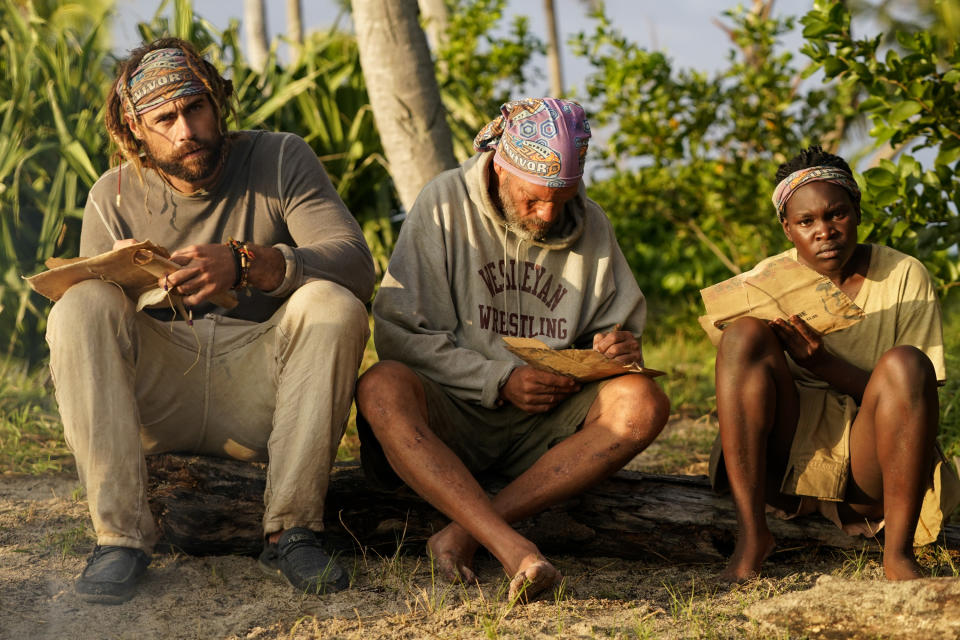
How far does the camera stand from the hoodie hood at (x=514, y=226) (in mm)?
3381

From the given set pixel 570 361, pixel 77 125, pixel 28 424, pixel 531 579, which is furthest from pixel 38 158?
pixel 531 579

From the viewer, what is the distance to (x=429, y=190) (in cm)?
345

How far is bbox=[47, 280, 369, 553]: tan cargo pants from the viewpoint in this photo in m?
2.85

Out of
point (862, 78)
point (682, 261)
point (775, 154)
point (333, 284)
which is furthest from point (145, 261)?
point (682, 261)

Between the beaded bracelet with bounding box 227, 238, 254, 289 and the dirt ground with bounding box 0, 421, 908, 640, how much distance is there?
90 centimetres

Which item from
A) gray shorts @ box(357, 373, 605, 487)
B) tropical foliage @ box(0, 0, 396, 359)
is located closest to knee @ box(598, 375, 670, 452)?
gray shorts @ box(357, 373, 605, 487)

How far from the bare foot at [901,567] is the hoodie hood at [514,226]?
1.38 m

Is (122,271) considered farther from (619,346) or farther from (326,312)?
(619,346)

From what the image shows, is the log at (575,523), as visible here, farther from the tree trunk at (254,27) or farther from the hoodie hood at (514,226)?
the tree trunk at (254,27)

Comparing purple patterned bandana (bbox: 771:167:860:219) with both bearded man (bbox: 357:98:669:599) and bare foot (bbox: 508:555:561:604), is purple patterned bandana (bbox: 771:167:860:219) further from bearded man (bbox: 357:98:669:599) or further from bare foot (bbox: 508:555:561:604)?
bare foot (bbox: 508:555:561:604)

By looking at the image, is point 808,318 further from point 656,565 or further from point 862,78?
point 862,78

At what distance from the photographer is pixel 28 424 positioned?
4.76 metres

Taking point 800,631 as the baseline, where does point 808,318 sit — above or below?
above

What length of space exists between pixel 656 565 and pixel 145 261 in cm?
186
